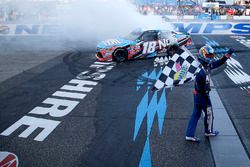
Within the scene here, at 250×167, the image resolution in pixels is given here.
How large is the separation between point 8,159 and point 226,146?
11.7 ft

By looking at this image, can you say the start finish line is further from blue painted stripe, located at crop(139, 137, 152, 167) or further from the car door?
blue painted stripe, located at crop(139, 137, 152, 167)

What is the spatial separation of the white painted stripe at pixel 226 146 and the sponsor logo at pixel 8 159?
311cm

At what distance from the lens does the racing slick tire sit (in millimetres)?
11008

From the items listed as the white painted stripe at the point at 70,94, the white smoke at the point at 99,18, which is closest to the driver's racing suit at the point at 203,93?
the white painted stripe at the point at 70,94

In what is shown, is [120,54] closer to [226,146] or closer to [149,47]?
[149,47]

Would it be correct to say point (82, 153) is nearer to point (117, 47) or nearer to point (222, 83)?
point (222, 83)

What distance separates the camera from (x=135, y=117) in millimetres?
6074

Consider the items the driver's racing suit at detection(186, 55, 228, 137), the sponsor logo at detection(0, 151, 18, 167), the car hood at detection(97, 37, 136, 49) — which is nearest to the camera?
the sponsor logo at detection(0, 151, 18, 167)

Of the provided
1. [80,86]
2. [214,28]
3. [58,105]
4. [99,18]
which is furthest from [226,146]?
[99,18]

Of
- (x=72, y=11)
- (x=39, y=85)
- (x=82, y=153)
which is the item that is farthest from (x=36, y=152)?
(x=72, y=11)

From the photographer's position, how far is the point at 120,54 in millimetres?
11102

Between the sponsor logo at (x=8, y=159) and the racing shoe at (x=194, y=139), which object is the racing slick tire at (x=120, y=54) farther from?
the sponsor logo at (x=8, y=159)

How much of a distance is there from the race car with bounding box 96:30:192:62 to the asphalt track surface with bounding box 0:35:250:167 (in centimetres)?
75

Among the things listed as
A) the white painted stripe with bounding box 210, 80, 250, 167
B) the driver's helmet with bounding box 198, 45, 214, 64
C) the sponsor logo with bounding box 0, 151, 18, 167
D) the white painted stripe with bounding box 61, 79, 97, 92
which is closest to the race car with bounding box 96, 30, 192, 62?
the white painted stripe with bounding box 61, 79, 97, 92
